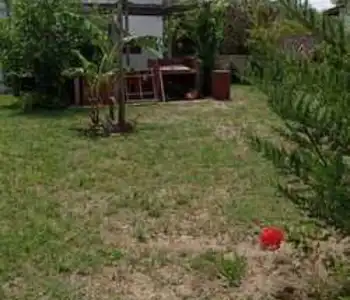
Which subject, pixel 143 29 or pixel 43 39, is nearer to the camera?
pixel 43 39

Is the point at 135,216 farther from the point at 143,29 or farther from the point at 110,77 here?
the point at 143,29

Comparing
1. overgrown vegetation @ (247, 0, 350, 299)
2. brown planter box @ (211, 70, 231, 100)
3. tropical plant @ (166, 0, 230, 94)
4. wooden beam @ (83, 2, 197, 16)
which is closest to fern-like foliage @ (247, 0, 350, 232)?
overgrown vegetation @ (247, 0, 350, 299)

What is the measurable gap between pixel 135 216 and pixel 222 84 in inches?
439

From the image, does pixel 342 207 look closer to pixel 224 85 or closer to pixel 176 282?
pixel 176 282

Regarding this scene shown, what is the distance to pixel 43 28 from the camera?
1441 cm

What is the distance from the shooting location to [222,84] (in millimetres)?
16766

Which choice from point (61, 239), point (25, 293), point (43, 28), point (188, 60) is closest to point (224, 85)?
point (188, 60)

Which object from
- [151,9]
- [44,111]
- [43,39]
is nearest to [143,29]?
[151,9]

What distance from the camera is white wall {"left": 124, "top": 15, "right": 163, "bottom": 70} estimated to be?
850 inches

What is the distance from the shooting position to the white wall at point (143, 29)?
21.6 metres

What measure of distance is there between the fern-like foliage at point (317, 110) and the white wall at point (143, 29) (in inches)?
732

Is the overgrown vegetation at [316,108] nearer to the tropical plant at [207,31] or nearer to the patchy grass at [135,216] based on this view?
the patchy grass at [135,216]

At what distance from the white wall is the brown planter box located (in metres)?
5.15

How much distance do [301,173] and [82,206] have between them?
3.72 metres
